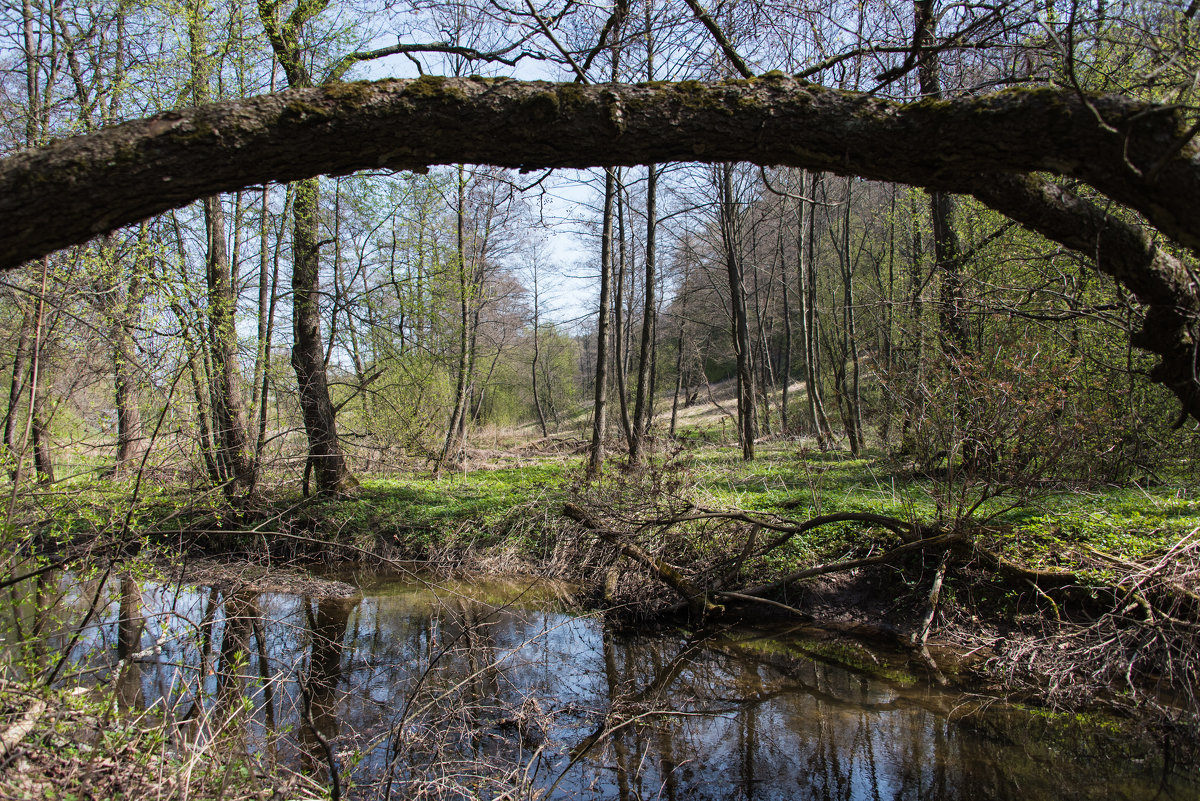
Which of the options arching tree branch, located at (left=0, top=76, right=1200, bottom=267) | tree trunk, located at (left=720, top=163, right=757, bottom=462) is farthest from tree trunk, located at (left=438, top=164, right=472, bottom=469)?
arching tree branch, located at (left=0, top=76, right=1200, bottom=267)

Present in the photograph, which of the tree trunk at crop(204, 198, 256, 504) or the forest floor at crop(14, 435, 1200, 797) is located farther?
the tree trunk at crop(204, 198, 256, 504)

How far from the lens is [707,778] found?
4168 mm

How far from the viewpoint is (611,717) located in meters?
4.60

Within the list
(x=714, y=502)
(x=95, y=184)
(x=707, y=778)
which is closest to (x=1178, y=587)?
(x=707, y=778)

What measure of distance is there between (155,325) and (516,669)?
5207 millimetres

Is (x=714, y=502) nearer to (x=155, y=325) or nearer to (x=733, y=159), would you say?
(x=733, y=159)

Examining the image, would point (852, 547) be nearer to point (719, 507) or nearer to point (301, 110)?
point (719, 507)

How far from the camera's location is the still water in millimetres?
3746

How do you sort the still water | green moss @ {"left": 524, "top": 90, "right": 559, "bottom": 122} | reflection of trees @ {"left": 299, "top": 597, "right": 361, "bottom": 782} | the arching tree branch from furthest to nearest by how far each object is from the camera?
the still water → reflection of trees @ {"left": 299, "top": 597, "right": 361, "bottom": 782} → green moss @ {"left": 524, "top": 90, "right": 559, "bottom": 122} → the arching tree branch

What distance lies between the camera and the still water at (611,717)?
375 cm

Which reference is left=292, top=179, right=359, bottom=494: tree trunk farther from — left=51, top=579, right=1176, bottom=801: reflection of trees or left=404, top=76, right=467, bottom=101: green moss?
left=404, top=76, right=467, bottom=101: green moss

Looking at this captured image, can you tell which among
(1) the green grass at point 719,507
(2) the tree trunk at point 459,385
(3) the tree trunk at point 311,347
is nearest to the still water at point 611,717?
(1) the green grass at point 719,507

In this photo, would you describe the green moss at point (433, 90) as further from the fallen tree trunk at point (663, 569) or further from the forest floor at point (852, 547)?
the fallen tree trunk at point (663, 569)

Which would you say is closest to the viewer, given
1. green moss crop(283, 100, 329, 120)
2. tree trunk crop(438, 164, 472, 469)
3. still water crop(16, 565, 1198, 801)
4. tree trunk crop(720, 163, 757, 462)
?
green moss crop(283, 100, 329, 120)
